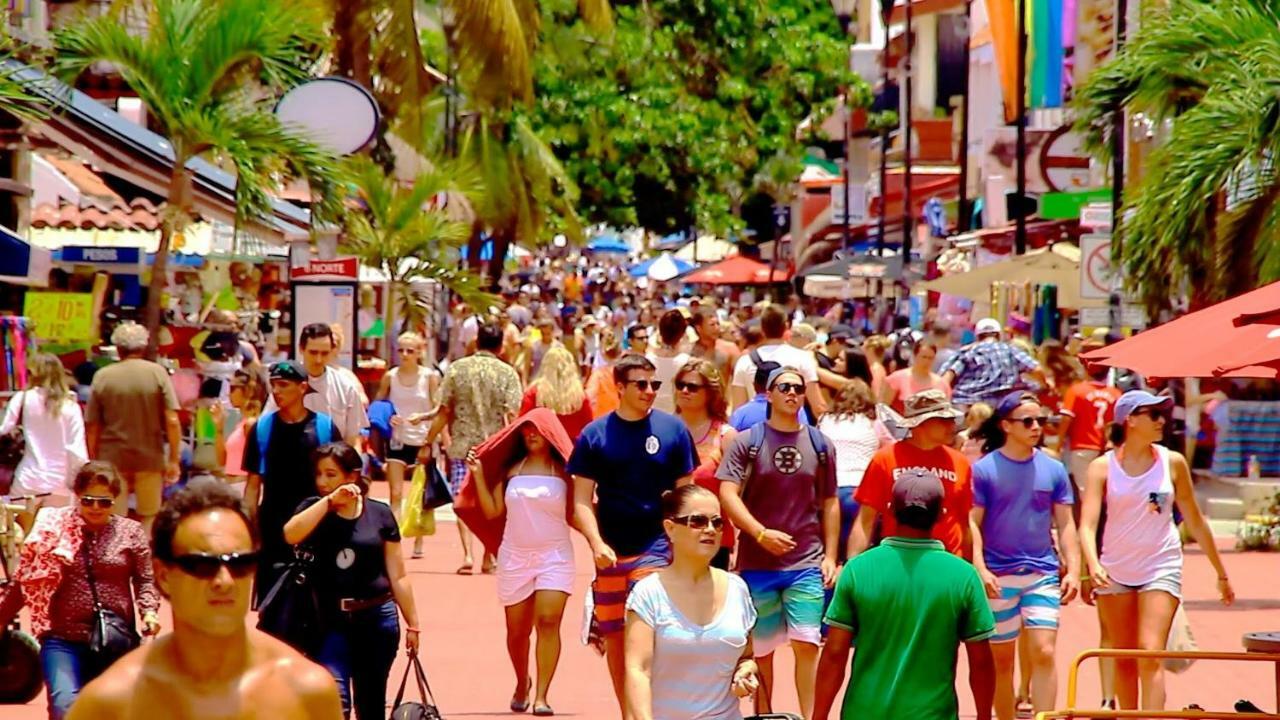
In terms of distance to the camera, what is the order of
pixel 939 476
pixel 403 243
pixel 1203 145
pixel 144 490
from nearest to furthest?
pixel 939 476 → pixel 144 490 → pixel 1203 145 → pixel 403 243

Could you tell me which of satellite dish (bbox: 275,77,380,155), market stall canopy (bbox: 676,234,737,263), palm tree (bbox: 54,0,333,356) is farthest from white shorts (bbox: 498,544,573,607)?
market stall canopy (bbox: 676,234,737,263)

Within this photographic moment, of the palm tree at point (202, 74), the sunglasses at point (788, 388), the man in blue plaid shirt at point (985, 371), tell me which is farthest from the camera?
the palm tree at point (202, 74)

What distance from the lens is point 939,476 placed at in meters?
9.62

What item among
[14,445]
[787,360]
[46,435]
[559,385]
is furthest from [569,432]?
[14,445]

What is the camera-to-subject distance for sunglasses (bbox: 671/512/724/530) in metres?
7.07

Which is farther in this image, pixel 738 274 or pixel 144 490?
pixel 738 274

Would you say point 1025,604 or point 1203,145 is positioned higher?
point 1203,145

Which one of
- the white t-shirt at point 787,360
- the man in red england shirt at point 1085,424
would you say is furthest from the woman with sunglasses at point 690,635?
the man in red england shirt at point 1085,424

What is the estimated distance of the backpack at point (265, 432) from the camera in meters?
9.99

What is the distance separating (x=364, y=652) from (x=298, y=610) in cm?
30

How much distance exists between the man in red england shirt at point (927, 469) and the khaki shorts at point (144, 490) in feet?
19.1

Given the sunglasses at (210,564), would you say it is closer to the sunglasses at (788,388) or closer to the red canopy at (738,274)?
the sunglasses at (788,388)

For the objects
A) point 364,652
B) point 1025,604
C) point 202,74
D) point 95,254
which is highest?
point 202,74

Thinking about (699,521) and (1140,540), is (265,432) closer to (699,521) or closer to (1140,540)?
(699,521)
